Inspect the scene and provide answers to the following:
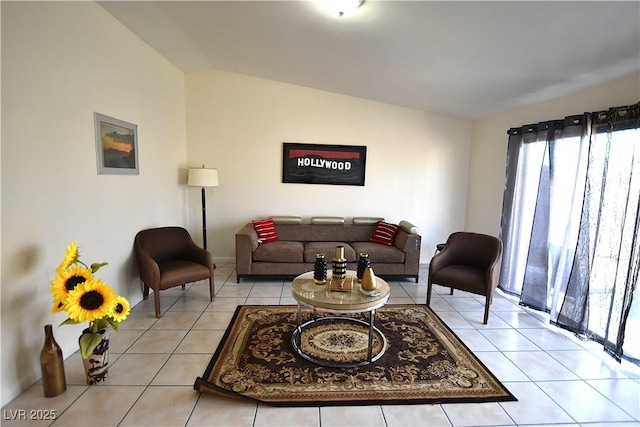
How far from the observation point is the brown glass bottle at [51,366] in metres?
1.92

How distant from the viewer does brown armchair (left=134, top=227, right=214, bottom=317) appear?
306cm

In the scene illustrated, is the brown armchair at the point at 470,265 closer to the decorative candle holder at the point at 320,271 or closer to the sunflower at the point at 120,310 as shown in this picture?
the decorative candle holder at the point at 320,271

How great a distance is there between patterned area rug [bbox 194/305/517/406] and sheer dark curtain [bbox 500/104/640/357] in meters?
1.17

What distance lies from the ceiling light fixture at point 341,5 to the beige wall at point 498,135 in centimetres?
229

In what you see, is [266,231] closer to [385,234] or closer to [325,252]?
[325,252]

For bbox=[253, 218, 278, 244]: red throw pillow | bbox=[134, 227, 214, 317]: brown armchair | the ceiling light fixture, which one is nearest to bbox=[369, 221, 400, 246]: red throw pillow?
bbox=[253, 218, 278, 244]: red throw pillow

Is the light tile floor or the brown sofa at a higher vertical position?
the brown sofa

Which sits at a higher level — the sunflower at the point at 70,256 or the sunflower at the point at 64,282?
the sunflower at the point at 70,256

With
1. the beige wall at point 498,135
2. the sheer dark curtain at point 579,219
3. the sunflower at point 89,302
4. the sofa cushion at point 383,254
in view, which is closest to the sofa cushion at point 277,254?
the sofa cushion at point 383,254

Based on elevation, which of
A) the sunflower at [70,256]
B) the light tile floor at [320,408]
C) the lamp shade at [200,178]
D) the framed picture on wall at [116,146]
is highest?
the framed picture on wall at [116,146]

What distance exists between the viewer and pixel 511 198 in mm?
3770

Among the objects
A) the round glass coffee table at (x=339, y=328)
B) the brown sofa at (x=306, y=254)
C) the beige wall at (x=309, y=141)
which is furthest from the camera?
the beige wall at (x=309, y=141)

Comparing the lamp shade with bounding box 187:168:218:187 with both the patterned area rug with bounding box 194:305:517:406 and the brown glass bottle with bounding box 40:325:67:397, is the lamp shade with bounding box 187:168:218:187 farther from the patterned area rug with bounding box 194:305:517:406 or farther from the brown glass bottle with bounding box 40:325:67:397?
the brown glass bottle with bounding box 40:325:67:397

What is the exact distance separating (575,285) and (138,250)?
4.22 meters
